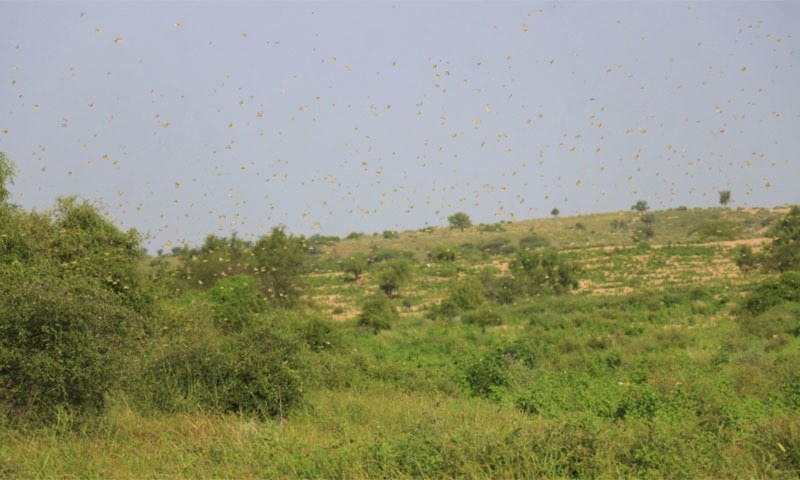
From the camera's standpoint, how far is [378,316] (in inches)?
1433

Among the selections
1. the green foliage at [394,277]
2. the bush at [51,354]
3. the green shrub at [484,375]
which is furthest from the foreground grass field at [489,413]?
the green foliage at [394,277]

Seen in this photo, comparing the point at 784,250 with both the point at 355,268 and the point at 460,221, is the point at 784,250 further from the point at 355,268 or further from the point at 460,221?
the point at 460,221

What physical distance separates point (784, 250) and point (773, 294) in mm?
16886

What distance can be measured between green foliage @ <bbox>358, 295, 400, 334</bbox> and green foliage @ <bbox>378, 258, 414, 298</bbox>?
41.6ft

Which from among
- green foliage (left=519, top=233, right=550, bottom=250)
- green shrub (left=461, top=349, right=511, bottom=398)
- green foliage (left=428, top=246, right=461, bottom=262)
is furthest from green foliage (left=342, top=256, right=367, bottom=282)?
green shrub (left=461, top=349, right=511, bottom=398)

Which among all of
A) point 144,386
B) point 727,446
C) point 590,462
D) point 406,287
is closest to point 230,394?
point 144,386

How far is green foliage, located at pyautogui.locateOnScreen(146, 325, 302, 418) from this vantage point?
12547mm

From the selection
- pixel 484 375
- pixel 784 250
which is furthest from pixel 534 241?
pixel 484 375

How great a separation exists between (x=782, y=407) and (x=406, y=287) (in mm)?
42173

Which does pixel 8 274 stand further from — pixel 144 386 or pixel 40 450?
pixel 40 450

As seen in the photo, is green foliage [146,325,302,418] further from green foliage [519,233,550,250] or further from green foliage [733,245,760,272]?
green foliage [519,233,550,250]

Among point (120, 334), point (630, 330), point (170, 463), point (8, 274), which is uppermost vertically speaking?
point (8, 274)

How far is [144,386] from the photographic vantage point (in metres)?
12.8

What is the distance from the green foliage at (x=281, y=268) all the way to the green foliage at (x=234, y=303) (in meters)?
11.1
